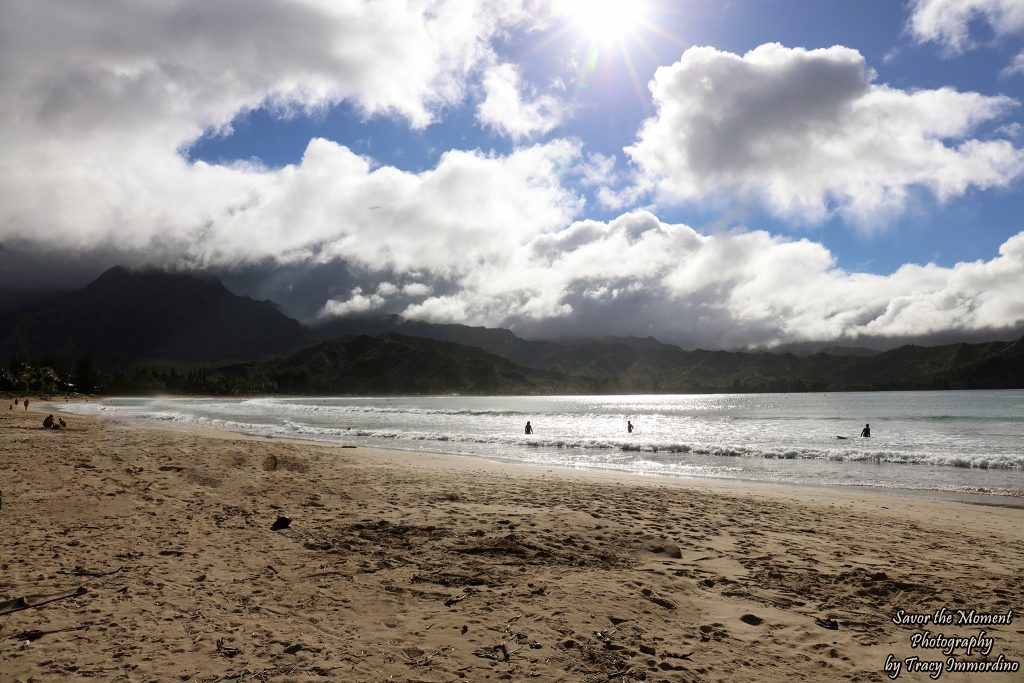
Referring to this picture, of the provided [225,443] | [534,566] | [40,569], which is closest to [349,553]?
[534,566]

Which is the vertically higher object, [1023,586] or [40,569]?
[40,569]

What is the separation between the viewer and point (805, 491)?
1833 cm

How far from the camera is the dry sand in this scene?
5355mm

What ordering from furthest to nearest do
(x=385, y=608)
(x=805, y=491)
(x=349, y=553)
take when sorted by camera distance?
(x=805, y=491) → (x=349, y=553) → (x=385, y=608)

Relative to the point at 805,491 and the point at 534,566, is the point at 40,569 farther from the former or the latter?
the point at 805,491

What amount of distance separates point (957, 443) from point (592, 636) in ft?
141

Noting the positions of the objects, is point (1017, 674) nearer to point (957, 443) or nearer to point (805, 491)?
point (805, 491)

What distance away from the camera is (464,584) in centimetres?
739

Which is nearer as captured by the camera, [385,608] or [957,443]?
[385,608]

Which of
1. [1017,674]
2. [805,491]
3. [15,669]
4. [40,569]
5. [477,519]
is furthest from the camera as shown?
[805,491]

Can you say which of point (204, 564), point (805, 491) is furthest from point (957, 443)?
point (204, 564)

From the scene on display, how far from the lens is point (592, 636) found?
5.98m

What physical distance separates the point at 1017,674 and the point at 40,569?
12.3 m

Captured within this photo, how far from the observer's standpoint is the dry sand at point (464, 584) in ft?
17.6
